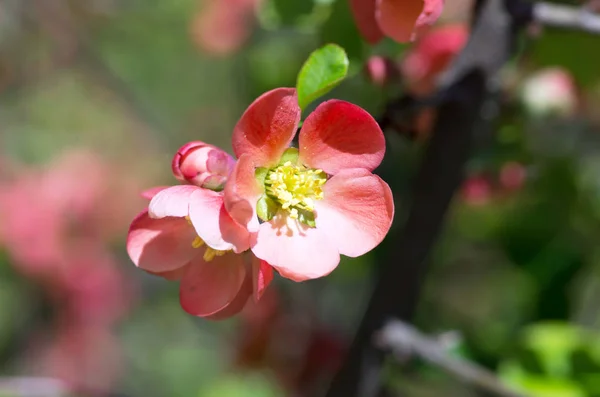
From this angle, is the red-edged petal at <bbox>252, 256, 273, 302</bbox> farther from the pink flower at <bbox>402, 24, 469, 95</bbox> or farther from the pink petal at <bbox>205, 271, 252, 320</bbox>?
the pink flower at <bbox>402, 24, 469, 95</bbox>

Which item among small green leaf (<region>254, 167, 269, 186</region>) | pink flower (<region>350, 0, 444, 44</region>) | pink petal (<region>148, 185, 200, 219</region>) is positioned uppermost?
pink flower (<region>350, 0, 444, 44</region>)

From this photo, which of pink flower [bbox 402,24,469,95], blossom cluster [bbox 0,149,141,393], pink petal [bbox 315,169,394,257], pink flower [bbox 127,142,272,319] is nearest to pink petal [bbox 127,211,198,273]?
pink flower [bbox 127,142,272,319]

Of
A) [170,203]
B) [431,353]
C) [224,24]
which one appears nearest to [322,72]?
[170,203]

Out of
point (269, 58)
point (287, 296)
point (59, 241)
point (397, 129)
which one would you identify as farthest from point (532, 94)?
point (59, 241)

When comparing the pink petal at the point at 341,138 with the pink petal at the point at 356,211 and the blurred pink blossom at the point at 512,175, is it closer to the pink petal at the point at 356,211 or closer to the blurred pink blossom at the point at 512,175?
the pink petal at the point at 356,211

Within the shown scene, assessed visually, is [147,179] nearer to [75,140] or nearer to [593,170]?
[75,140]
